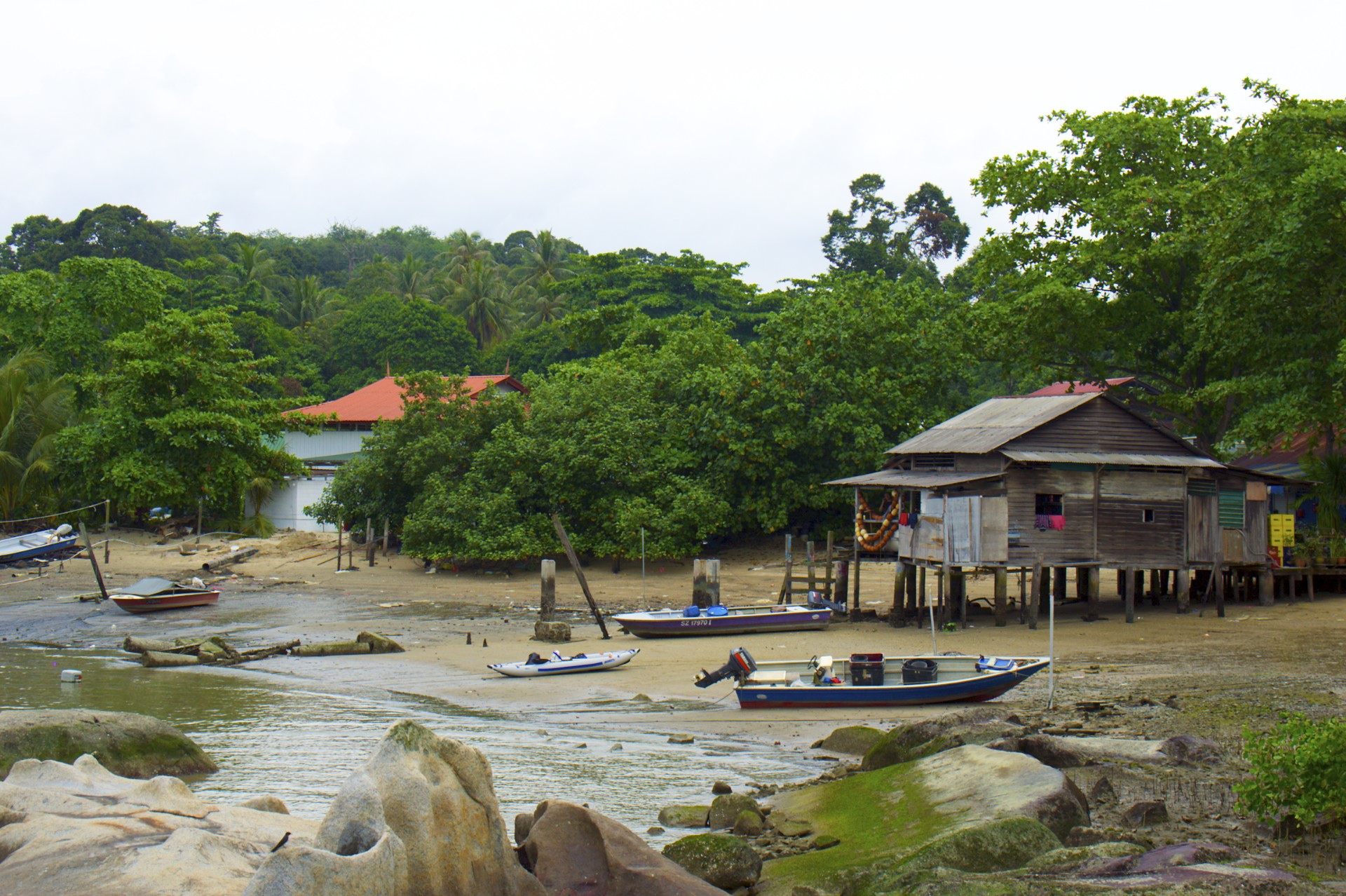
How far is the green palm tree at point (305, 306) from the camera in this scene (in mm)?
73625

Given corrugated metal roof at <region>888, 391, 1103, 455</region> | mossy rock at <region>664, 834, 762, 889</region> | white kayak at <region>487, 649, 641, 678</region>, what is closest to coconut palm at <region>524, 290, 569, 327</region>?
corrugated metal roof at <region>888, 391, 1103, 455</region>

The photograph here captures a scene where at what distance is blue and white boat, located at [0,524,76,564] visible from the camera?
38656 mm

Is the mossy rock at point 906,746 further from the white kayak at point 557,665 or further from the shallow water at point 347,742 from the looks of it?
the white kayak at point 557,665

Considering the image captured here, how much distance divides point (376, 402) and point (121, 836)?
47.5 m

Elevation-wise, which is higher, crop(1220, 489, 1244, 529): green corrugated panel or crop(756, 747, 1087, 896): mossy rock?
crop(1220, 489, 1244, 529): green corrugated panel

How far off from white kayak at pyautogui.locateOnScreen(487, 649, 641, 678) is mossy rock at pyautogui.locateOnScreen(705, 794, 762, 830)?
34.1 feet

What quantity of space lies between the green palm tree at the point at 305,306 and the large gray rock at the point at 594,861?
68130mm

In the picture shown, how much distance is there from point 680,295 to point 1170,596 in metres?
37.3

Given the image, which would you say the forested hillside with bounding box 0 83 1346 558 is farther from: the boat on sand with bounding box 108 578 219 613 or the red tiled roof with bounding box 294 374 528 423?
the boat on sand with bounding box 108 578 219 613

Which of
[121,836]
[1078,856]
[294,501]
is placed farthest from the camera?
[294,501]

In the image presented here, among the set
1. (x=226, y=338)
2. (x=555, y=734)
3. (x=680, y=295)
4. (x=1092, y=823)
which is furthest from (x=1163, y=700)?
(x=680, y=295)

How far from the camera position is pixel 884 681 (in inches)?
706

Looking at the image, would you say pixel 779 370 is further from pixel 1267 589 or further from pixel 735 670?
pixel 735 670

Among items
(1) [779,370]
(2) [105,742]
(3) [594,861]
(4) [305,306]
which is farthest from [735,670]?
(4) [305,306]
